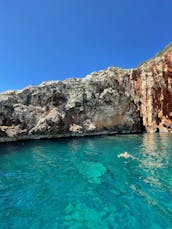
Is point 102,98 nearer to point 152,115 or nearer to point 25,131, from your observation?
point 152,115

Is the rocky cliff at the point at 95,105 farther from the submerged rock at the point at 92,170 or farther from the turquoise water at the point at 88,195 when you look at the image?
the submerged rock at the point at 92,170

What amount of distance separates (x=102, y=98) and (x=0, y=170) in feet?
122

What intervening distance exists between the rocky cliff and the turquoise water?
2428 cm

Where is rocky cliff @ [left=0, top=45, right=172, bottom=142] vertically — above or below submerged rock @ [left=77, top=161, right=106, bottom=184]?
above

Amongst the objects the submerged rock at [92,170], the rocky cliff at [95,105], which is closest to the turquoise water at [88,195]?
the submerged rock at [92,170]

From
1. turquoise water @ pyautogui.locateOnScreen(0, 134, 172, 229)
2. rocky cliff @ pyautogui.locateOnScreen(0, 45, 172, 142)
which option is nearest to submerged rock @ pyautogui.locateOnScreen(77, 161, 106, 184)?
turquoise water @ pyautogui.locateOnScreen(0, 134, 172, 229)

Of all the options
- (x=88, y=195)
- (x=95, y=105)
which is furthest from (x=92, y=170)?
(x=95, y=105)

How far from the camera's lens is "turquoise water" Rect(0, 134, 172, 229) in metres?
9.27

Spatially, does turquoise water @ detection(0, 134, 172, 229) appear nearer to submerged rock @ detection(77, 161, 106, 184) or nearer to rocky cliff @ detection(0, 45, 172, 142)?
submerged rock @ detection(77, 161, 106, 184)

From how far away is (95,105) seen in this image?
50.9m

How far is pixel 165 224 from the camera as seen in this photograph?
8.81m

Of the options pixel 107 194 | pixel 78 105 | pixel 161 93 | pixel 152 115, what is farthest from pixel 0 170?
pixel 161 93

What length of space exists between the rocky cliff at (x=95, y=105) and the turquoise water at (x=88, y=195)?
24.3m

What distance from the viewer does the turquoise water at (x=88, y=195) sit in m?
9.27
